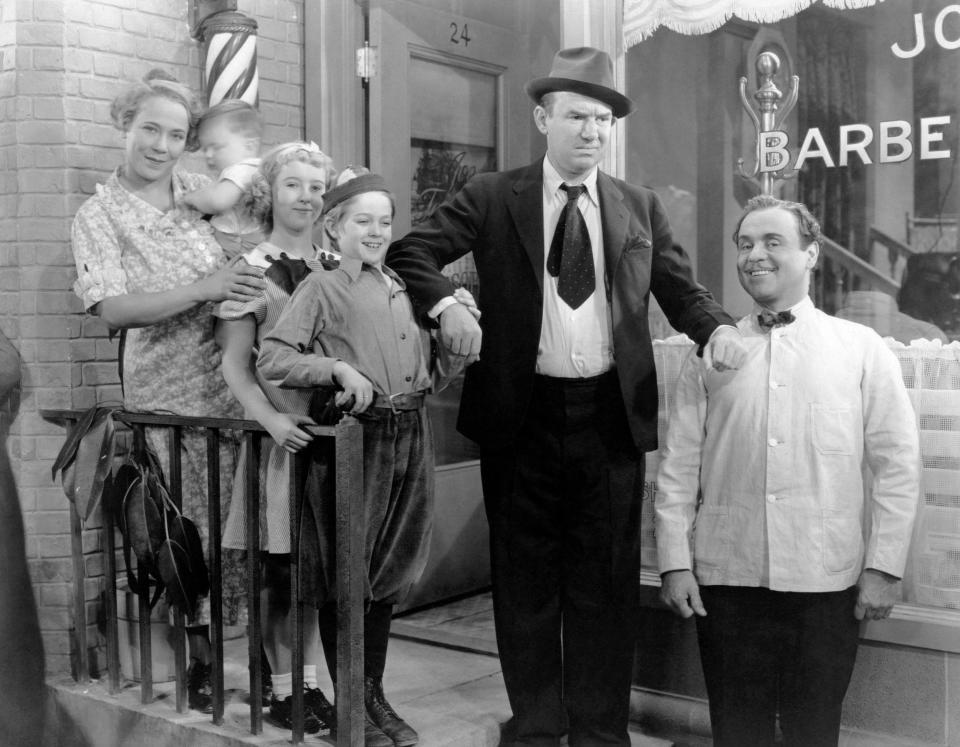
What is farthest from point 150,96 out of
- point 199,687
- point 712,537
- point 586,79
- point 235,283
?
point 712,537

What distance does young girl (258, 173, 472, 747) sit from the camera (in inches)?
109

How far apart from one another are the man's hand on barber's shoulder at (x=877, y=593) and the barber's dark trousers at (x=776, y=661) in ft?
0.17

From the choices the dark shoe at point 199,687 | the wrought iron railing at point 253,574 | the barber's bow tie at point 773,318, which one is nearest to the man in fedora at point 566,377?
the barber's bow tie at point 773,318

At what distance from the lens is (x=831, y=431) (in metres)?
2.67

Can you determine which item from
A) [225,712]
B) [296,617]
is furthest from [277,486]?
[225,712]

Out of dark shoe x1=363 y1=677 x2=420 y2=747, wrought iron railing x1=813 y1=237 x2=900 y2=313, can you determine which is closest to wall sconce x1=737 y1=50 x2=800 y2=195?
wrought iron railing x1=813 y1=237 x2=900 y2=313

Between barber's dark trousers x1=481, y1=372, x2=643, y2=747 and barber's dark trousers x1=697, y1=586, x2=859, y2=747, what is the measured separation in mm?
312

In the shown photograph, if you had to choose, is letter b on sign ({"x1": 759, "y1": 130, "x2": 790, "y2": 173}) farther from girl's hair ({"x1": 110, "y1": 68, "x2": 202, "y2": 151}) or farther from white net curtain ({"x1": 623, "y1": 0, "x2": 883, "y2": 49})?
girl's hair ({"x1": 110, "y1": 68, "x2": 202, "y2": 151})

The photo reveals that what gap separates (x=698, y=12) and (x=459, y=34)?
50.0 inches

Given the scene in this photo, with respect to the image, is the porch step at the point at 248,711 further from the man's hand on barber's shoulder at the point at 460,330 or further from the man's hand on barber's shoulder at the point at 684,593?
the man's hand on barber's shoulder at the point at 460,330

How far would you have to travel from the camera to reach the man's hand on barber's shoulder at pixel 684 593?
2.78m

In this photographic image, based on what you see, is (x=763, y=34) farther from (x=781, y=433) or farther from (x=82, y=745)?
(x=82, y=745)

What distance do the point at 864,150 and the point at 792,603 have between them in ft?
4.47

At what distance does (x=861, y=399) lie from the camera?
107 inches
